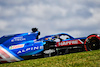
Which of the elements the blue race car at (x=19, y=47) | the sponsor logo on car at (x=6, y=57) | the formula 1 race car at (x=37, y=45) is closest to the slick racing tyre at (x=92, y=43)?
the formula 1 race car at (x=37, y=45)

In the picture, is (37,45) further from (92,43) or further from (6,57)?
(92,43)

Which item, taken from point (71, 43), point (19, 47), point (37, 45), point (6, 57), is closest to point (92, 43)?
point (71, 43)

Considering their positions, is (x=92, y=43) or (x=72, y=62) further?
(x=92, y=43)

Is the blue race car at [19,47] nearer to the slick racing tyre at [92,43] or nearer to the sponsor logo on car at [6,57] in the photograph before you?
the sponsor logo on car at [6,57]

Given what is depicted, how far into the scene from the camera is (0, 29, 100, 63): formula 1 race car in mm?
7449

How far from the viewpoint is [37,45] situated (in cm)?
754

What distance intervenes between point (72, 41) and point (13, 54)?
3523 mm

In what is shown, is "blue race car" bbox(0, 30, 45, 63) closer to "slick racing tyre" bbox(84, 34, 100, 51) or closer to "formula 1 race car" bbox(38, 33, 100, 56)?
"formula 1 race car" bbox(38, 33, 100, 56)

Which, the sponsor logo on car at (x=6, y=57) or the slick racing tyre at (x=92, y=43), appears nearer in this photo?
the sponsor logo on car at (x=6, y=57)

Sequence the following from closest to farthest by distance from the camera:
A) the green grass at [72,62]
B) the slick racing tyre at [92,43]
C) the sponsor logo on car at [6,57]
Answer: the green grass at [72,62] → the sponsor logo on car at [6,57] → the slick racing tyre at [92,43]

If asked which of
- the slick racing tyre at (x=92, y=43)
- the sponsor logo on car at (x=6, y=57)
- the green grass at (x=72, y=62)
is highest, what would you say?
the slick racing tyre at (x=92, y=43)

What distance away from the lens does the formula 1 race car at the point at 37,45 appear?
7449mm

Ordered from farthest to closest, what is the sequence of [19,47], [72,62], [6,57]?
[19,47], [6,57], [72,62]

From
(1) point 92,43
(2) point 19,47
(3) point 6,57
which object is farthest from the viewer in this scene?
(1) point 92,43
